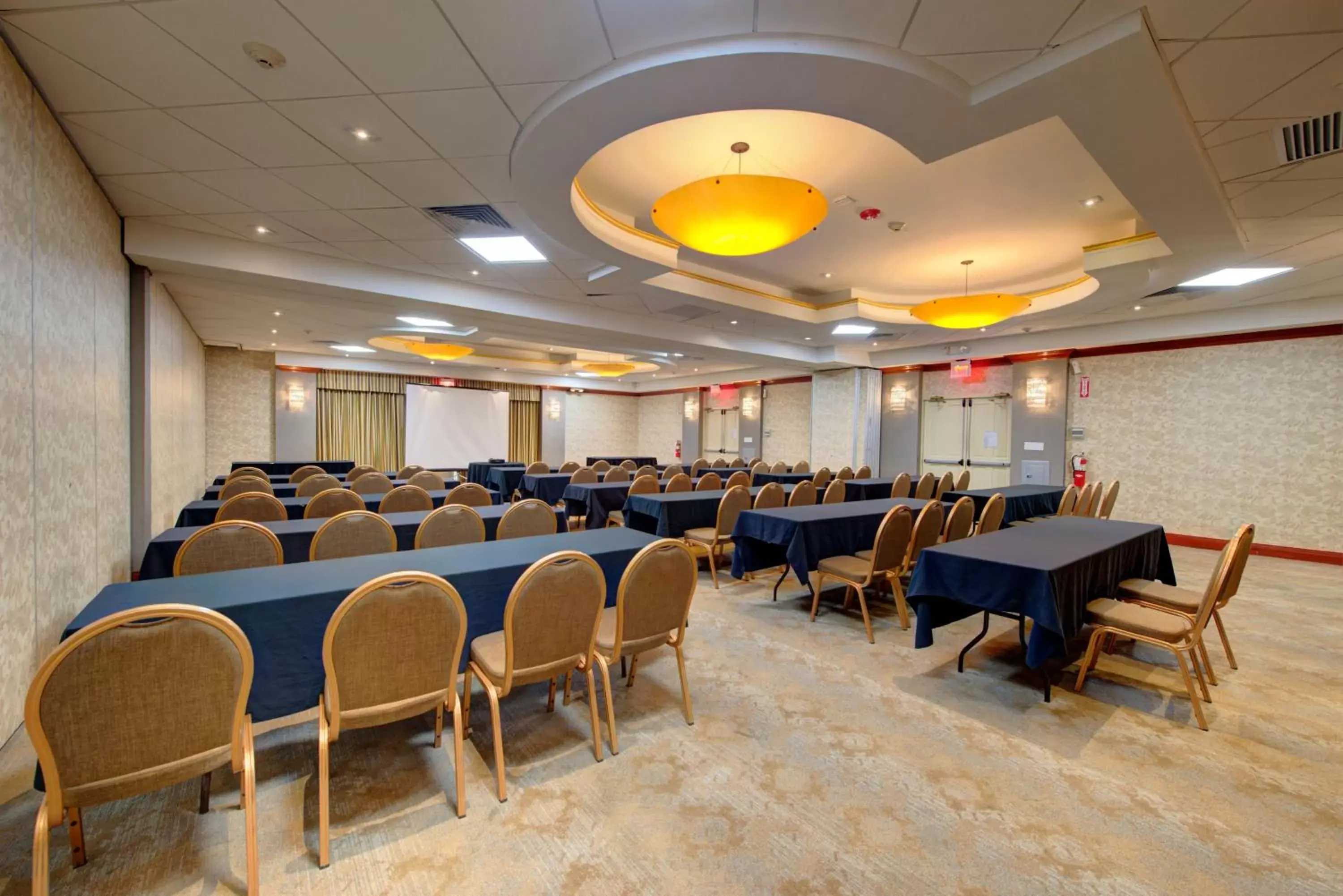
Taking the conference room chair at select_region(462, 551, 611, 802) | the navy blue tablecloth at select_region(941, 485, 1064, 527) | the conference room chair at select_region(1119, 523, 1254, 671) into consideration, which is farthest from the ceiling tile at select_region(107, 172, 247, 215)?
the navy blue tablecloth at select_region(941, 485, 1064, 527)

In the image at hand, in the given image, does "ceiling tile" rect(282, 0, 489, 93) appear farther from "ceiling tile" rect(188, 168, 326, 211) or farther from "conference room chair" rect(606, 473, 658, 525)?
"conference room chair" rect(606, 473, 658, 525)

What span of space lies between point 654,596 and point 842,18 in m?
2.63

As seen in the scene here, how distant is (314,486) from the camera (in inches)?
255

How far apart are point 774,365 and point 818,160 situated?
25.6 feet

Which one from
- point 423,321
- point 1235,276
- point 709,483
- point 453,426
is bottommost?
point 709,483

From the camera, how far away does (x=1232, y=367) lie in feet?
25.7

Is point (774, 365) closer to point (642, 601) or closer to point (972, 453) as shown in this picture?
point (972, 453)

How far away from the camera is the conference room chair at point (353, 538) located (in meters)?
3.63

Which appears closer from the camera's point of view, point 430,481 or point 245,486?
point 245,486

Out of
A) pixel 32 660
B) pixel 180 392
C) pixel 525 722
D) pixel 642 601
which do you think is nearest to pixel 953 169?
pixel 642 601

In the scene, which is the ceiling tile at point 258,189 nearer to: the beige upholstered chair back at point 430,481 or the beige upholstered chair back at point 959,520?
the beige upholstered chair back at point 430,481

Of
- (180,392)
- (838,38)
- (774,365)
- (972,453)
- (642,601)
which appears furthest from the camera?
(774,365)

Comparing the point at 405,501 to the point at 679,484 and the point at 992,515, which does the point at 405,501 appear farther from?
the point at 992,515

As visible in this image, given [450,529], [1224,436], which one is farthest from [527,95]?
[1224,436]
